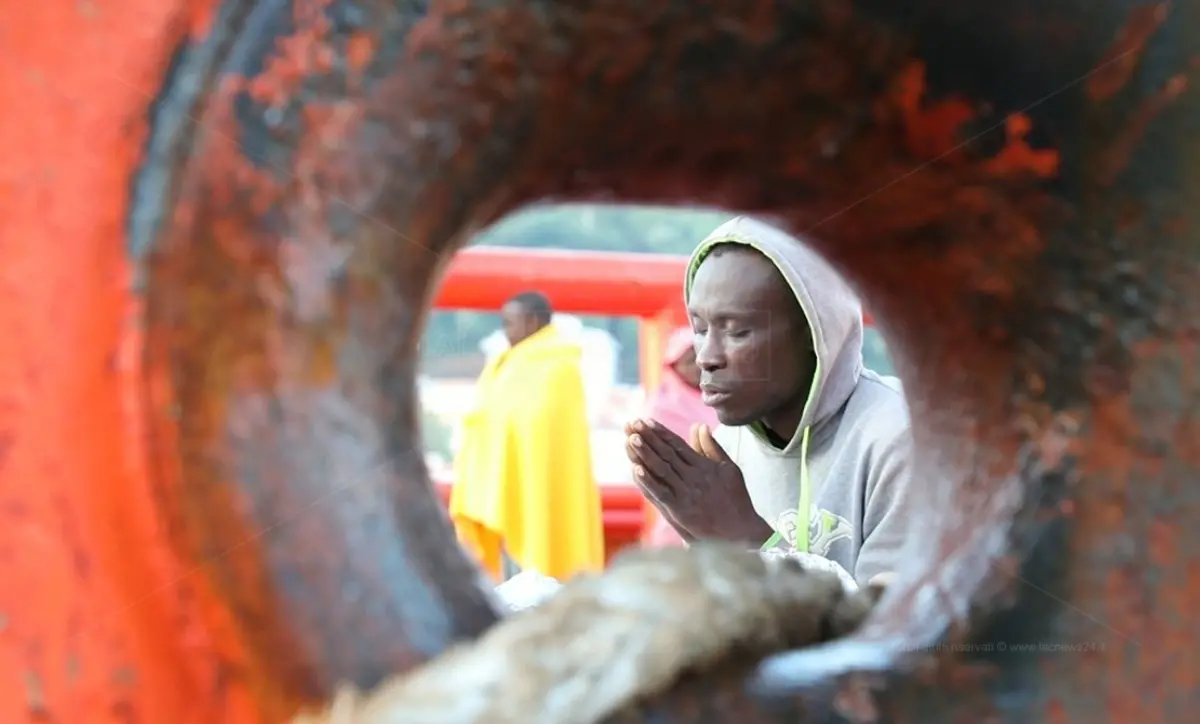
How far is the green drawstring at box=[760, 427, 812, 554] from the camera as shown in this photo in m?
1.35

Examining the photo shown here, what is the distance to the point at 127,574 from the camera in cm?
32

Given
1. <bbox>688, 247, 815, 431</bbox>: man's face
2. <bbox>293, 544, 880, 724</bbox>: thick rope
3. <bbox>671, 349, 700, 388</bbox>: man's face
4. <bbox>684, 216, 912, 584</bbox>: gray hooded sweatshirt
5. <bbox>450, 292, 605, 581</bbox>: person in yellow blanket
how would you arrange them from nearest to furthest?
<bbox>293, 544, 880, 724</bbox>: thick rope, <bbox>684, 216, 912, 584</bbox>: gray hooded sweatshirt, <bbox>688, 247, 815, 431</bbox>: man's face, <bbox>671, 349, 700, 388</bbox>: man's face, <bbox>450, 292, 605, 581</bbox>: person in yellow blanket

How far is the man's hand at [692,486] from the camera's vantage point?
4.35 feet

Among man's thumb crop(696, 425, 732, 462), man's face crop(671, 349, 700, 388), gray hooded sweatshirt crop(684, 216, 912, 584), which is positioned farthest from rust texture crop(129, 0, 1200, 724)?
man's face crop(671, 349, 700, 388)

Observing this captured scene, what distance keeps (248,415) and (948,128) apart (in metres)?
0.24

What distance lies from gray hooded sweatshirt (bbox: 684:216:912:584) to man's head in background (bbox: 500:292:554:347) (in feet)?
4.78

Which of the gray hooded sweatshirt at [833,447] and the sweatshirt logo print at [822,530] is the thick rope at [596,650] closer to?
the gray hooded sweatshirt at [833,447]

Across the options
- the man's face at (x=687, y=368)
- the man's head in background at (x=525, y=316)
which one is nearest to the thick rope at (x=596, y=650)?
the man's face at (x=687, y=368)

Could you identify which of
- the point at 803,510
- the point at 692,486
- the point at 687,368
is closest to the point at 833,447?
the point at 803,510

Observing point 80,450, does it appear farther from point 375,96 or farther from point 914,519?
point 914,519

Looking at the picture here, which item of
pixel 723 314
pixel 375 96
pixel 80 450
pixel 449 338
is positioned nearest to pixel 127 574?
pixel 80 450

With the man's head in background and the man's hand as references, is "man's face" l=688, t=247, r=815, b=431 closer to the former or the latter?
the man's hand

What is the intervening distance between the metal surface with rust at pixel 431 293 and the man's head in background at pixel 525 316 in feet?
8.42

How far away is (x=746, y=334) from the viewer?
1448 mm
